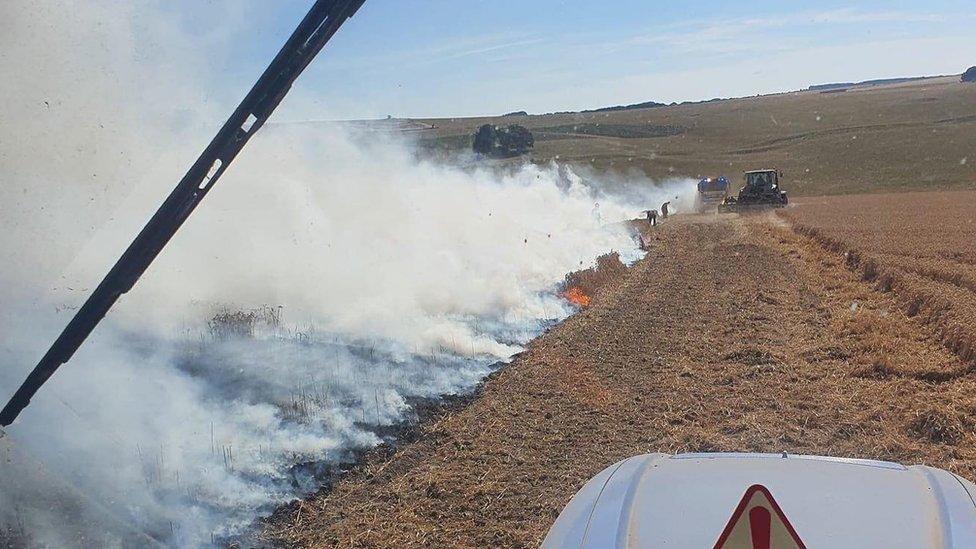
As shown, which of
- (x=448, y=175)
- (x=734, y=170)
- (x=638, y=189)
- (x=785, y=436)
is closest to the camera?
(x=785, y=436)

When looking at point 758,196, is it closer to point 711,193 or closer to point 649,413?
point 711,193

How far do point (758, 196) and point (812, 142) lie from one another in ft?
181

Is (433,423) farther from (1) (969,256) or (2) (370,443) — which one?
(1) (969,256)

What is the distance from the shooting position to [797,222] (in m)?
33.7

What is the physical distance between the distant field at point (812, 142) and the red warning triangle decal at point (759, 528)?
6356 centimetres

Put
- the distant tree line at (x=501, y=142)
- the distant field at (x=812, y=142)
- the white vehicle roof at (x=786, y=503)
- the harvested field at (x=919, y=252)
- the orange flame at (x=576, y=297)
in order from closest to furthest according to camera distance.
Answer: the white vehicle roof at (x=786, y=503) → the harvested field at (x=919, y=252) → the orange flame at (x=576, y=297) → the distant tree line at (x=501, y=142) → the distant field at (x=812, y=142)

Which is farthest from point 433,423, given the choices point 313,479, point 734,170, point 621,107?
point 621,107

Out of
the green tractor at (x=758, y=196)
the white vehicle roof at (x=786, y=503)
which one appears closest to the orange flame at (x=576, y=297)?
the white vehicle roof at (x=786, y=503)

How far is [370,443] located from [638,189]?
6015cm

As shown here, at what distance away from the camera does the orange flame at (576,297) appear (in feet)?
57.0

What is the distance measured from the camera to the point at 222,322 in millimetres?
12109

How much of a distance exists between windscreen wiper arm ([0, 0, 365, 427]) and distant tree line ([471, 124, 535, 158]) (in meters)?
61.5

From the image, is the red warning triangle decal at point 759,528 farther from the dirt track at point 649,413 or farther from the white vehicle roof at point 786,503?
the dirt track at point 649,413

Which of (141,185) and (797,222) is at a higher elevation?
(141,185)
